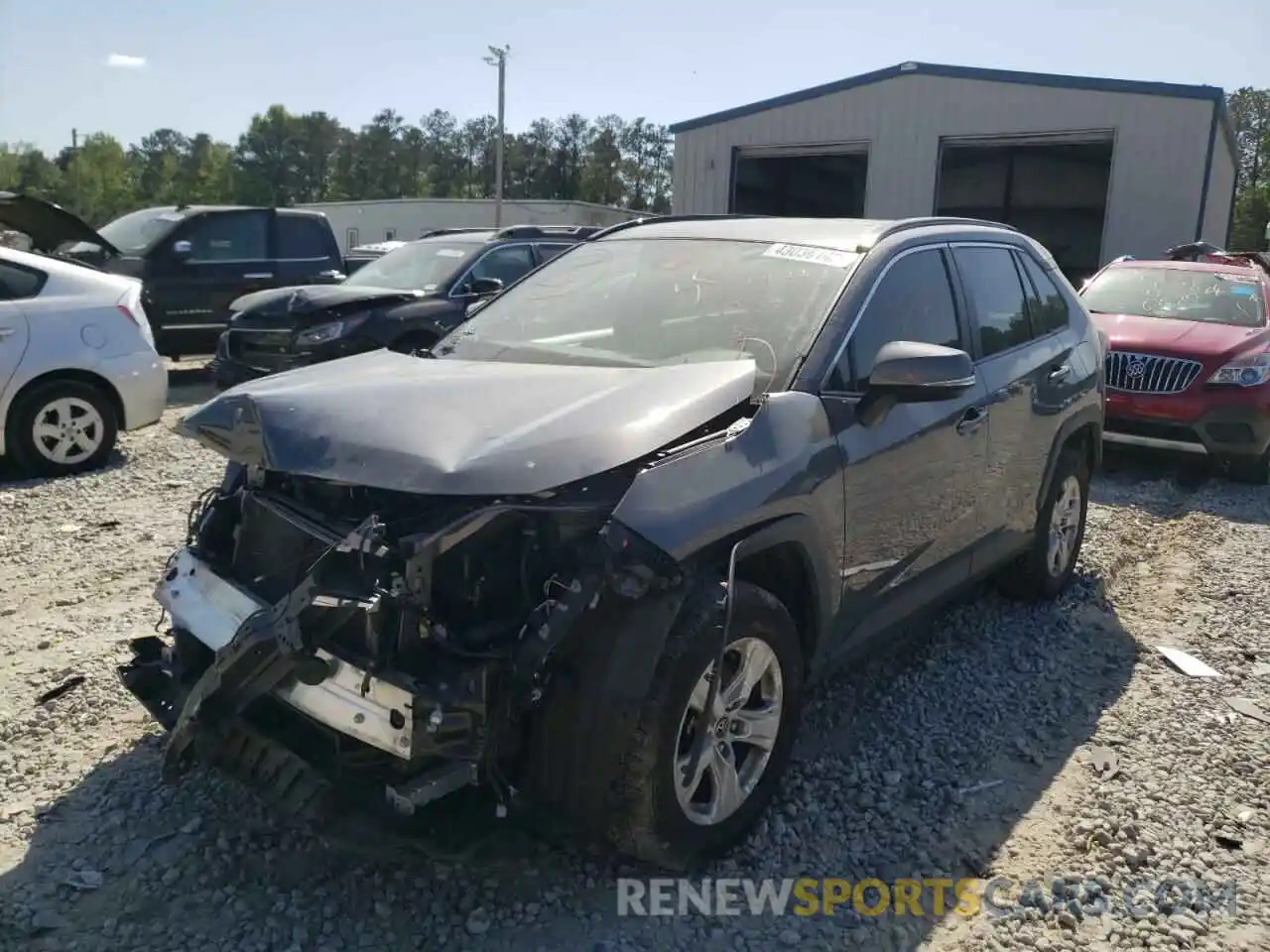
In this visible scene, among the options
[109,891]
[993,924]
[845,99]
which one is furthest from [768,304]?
[845,99]

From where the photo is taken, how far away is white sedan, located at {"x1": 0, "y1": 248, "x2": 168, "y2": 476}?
22.9 ft

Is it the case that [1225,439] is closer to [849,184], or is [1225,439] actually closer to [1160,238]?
[1160,238]

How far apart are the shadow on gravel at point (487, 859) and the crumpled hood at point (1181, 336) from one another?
5470 millimetres

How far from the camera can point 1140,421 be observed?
8.38 m

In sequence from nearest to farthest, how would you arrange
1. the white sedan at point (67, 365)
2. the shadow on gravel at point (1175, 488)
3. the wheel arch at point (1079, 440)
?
1. the wheel arch at point (1079, 440)
2. the white sedan at point (67, 365)
3. the shadow on gravel at point (1175, 488)

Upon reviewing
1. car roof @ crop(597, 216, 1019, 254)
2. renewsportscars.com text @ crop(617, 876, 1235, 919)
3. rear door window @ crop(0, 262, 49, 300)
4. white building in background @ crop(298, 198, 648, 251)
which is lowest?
renewsportscars.com text @ crop(617, 876, 1235, 919)

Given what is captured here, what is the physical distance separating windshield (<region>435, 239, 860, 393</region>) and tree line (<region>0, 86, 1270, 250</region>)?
73.1 m

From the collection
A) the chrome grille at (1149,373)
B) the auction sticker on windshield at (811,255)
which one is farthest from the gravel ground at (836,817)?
the chrome grille at (1149,373)

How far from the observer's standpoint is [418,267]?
10805 mm

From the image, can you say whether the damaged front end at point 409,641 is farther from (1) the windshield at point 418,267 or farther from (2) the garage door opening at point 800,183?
(2) the garage door opening at point 800,183

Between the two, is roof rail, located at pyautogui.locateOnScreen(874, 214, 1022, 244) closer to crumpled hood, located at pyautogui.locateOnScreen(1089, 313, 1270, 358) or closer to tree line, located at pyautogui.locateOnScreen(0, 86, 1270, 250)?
crumpled hood, located at pyautogui.locateOnScreen(1089, 313, 1270, 358)

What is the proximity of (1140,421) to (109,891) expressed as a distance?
797 centimetres

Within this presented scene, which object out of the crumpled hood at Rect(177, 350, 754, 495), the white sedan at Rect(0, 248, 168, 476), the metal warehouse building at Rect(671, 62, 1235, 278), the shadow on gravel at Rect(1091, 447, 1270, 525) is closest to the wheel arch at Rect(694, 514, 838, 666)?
the crumpled hood at Rect(177, 350, 754, 495)

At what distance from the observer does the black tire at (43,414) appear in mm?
7039
